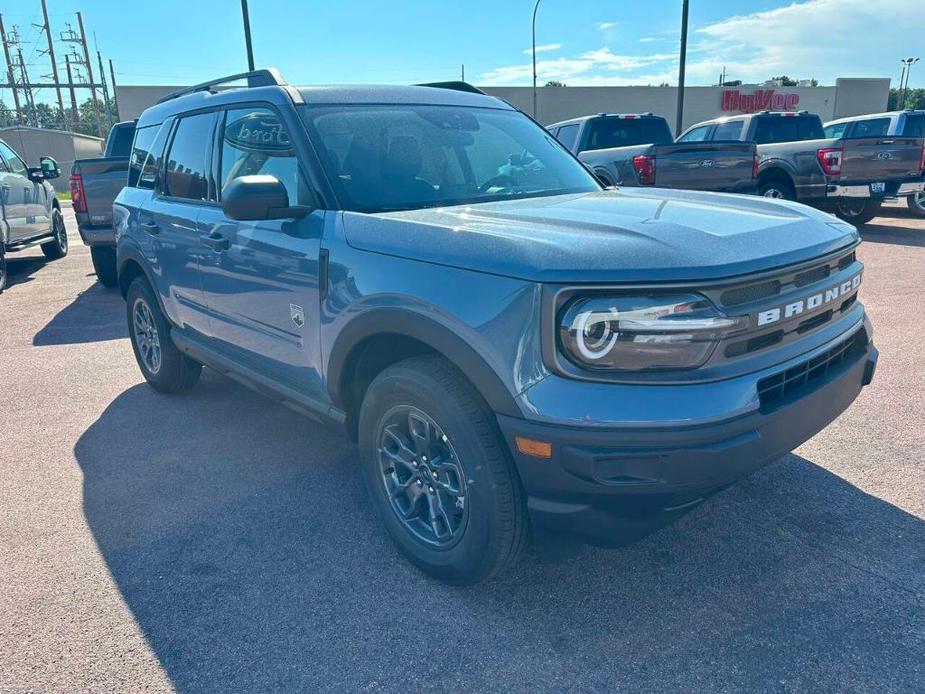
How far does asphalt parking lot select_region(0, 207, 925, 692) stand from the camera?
2.35 metres

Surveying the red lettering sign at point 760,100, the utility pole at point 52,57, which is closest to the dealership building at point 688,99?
the red lettering sign at point 760,100

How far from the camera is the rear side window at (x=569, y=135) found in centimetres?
1219

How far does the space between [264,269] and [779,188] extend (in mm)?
10682

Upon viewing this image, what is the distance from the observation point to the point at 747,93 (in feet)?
148

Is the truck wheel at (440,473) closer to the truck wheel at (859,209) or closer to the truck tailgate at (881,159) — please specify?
the truck tailgate at (881,159)

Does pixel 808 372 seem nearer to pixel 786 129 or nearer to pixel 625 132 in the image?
pixel 625 132

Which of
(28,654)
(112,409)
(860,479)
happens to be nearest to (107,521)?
(28,654)

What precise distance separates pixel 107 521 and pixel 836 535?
3.27 m

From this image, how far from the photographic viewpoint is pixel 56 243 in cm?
1241

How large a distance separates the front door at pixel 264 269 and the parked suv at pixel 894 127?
11.5 m

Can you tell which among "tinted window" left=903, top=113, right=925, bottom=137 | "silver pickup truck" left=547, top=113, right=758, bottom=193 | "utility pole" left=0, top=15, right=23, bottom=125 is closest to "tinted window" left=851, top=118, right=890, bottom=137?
"tinted window" left=903, top=113, right=925, bottom=137

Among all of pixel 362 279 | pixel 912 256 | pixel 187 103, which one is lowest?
pixel 912 256

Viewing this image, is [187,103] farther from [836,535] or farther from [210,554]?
[836,535]

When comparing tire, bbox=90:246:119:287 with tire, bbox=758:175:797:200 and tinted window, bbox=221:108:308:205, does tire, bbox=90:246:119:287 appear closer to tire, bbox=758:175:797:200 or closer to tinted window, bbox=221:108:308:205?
tinted window, bbox=221:108:308:205
